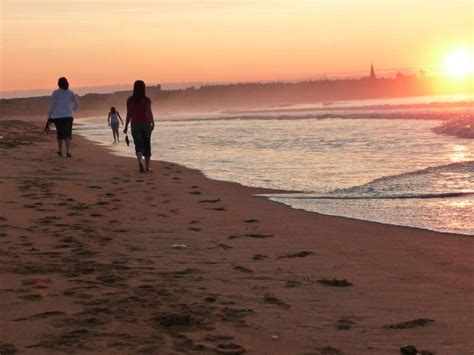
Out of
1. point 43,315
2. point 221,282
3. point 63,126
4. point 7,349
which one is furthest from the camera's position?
point 63,126

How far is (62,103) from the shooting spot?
14570 mm

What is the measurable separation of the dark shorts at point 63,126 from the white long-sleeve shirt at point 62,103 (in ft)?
0.37

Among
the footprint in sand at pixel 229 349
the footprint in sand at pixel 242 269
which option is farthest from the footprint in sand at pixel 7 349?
the footprint in sand at pixel 242 269

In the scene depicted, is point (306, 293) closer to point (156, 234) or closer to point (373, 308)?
point (373, 308)

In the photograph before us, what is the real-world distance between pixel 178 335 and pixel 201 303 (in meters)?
0.60

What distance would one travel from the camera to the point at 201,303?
14.0 ft

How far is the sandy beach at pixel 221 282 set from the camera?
3674mm

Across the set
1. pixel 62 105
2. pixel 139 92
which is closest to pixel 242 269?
pixel 139 92

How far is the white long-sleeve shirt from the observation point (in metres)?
14.5

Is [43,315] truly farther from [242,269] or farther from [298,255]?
[298,255]

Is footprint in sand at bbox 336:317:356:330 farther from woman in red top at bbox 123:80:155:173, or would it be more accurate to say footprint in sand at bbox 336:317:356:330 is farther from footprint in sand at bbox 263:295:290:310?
woman in red top at bbox 123:80:155:173

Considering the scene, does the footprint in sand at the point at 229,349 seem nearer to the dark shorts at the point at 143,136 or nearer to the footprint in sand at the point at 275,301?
the footprint in sand at the point at 275,301

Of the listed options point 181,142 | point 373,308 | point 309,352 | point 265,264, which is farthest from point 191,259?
point 181,142

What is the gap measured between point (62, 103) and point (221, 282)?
10.6 m
